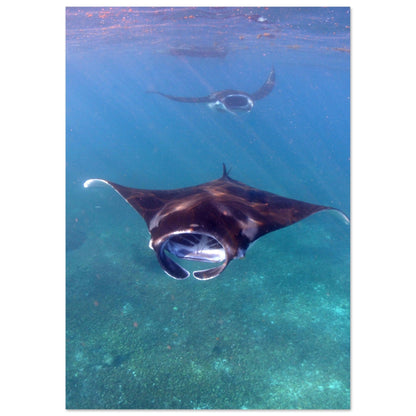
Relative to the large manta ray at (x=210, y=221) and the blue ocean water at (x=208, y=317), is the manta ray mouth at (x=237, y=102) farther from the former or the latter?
the large manta ray at (x=210, y=221)

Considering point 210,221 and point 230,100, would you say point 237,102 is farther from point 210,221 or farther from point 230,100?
point 210,221

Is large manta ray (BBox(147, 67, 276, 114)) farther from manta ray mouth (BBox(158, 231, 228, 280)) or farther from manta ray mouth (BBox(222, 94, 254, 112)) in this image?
manta ray mouth (BBox(158, 231, 228, 280))

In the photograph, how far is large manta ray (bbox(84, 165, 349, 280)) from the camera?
3.46 m

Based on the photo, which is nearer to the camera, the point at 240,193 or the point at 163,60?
the point at 240,193

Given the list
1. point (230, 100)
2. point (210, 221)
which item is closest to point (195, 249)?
point (210, 221)

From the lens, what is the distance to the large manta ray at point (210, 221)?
11.3 feet

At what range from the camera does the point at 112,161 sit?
25.3 m

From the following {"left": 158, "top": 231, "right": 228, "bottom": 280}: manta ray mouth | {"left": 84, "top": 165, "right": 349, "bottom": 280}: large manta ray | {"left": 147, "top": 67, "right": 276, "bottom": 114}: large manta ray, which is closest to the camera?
{"left": 84, "top": 165, "right": 349, "bottom": 280}: large manta ray

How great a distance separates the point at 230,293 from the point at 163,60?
128 feet

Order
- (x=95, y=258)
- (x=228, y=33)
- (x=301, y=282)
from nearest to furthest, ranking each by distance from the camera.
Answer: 1. (x=301, y=282)
2. (x=95, y=258)
3. (x=228, y=33)

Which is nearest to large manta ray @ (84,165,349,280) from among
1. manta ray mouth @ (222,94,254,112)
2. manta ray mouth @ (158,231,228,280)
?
manta ray mouth @ (158,231,228,280)

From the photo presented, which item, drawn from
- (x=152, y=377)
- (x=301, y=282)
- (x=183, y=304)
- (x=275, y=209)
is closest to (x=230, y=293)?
(x=183, y=304)

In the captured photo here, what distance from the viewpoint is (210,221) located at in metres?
3.61

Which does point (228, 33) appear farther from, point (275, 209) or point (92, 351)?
point (92, 351)
